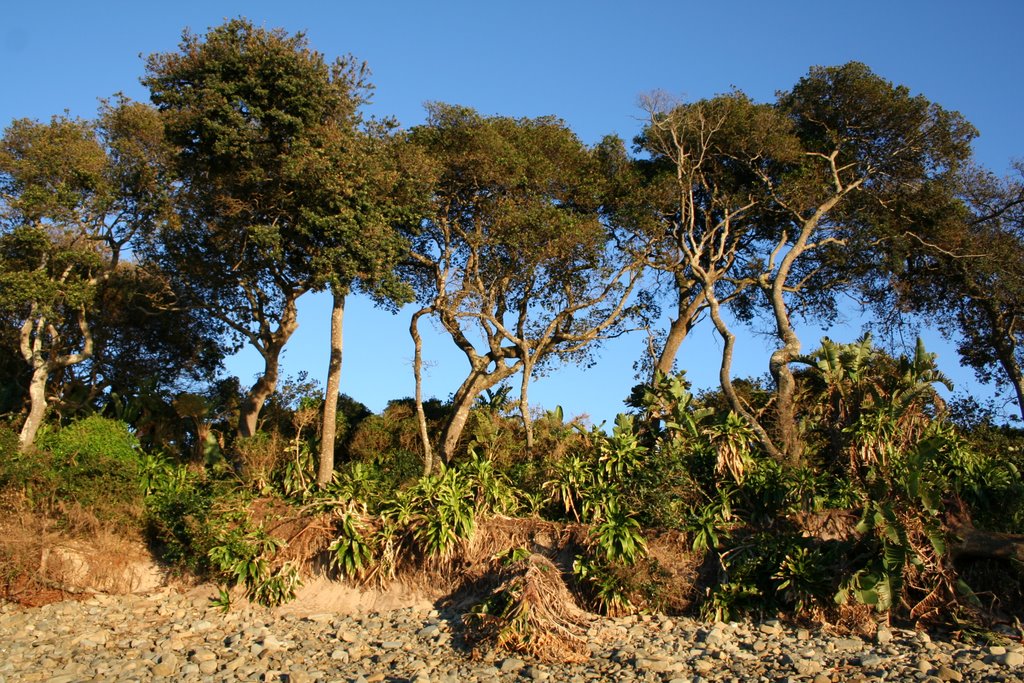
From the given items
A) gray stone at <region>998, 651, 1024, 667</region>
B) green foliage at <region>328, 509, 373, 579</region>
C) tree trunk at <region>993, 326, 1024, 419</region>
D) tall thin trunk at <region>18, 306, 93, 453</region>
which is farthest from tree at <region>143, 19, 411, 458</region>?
tree trunk at <region>993, 326, 1024, 419</region>

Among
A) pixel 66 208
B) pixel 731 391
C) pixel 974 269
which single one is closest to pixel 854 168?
pixel 974 269

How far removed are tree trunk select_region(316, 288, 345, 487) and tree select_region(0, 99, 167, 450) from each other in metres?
4.81

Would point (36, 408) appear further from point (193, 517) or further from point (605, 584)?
point (605, 584)

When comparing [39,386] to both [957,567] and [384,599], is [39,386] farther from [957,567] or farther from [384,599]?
[957,567]

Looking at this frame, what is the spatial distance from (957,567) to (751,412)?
5.97 meters

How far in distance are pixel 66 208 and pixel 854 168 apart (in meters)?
18.0

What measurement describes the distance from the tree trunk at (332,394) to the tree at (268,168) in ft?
0.78

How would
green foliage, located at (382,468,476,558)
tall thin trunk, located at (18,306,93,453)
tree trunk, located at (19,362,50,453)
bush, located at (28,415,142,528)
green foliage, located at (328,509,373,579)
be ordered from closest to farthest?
1. green foliage, located at (382,468,476,558)
2. green foliage, located at (328,509,373,579)
3. bush, located at (28,415,142,528)
4. tree trunk, located at (19,362,50,453)
5. tall thin trunk, located at (18,306,93,453)

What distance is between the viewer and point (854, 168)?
23.2 m

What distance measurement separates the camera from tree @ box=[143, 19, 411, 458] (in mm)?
18062

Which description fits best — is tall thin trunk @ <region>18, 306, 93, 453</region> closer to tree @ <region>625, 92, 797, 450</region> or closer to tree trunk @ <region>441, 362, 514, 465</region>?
tree trunk @ <region>441, 362, 514, 465</region>

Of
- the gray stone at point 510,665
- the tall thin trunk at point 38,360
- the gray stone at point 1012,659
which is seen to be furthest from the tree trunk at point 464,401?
the gray stone at point 1012,659

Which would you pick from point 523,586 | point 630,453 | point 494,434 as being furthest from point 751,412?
point 523,586

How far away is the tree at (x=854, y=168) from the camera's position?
22359mm
